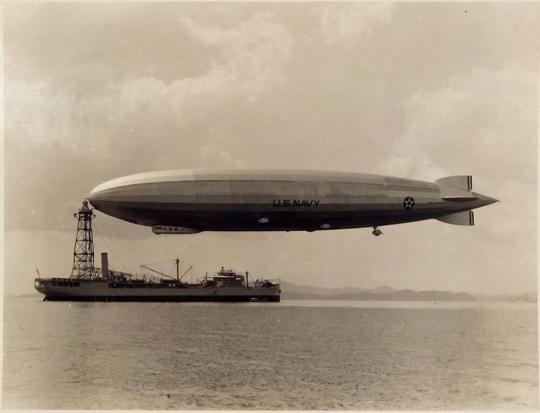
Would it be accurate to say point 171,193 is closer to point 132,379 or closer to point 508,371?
point 132,379

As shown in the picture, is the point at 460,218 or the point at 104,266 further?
the point at 104,266

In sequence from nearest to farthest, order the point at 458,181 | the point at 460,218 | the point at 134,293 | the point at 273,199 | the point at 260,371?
1. the point at 260,371
2. the point at 273,199
3. the point at 458,181
4. the point at 460,218
5. the point at 134,293

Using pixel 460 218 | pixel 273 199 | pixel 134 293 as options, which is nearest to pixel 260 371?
pixel 273 199

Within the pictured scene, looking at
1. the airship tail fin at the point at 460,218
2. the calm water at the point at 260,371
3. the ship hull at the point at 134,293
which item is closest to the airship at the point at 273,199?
the airship tail fin at the point at 460,218

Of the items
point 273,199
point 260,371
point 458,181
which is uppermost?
point 458,181

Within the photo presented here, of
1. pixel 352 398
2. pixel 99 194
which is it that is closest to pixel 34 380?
pixel 99 194

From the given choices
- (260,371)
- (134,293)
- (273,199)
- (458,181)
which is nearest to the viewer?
(260,371)

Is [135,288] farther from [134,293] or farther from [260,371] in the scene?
[260,371]
